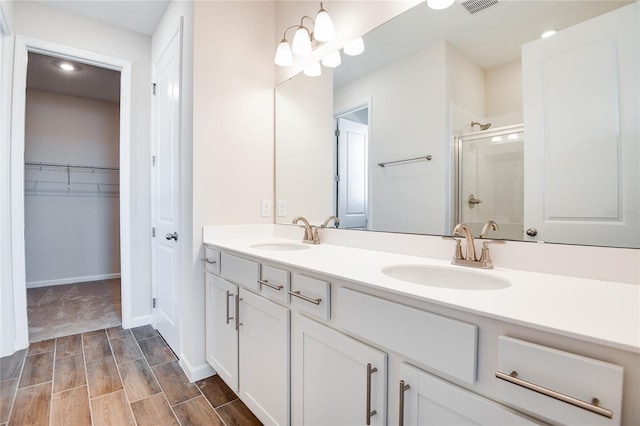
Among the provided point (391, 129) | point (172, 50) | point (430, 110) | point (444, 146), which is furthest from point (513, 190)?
point (172, 50)

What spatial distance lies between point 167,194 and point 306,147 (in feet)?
3.57

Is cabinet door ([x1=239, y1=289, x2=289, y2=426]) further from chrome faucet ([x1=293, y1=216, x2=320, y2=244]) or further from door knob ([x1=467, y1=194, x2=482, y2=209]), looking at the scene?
door knob ([x1=467, y1=194, x2=482, y2=209])

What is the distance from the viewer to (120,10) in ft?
7.41

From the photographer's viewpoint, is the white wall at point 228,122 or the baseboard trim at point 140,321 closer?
the white wall at point 228,122

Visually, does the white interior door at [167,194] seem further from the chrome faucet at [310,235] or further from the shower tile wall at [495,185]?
the shower tile wall at [495,185]

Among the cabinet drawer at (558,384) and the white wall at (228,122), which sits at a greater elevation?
the white wall at (228,122)

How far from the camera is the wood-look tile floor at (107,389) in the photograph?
1.47 m

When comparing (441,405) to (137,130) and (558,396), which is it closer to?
(558,396)

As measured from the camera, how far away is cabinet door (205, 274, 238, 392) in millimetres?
1516

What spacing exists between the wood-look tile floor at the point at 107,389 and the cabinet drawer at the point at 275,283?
2.33ft

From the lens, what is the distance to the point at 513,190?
106cm

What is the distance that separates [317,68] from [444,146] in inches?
40.1

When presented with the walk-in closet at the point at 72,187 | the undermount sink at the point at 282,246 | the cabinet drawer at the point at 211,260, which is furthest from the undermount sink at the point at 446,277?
the walk-in closet at the point at 72,187

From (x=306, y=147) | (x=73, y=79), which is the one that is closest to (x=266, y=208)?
(x=306, y=147)
